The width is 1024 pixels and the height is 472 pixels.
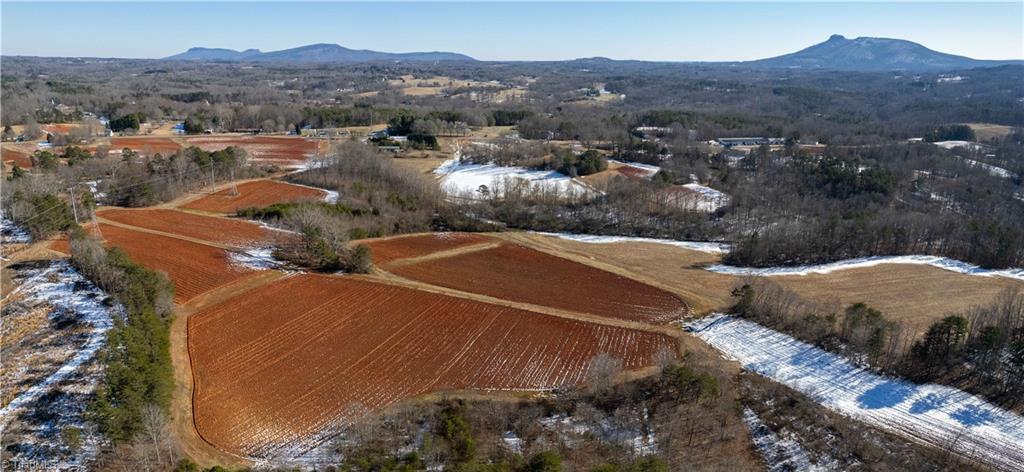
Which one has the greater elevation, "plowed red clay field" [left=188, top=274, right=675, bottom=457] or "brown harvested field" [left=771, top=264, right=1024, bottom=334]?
"brown harvested field" [left=771, top=264, right=1024, bottom=334]

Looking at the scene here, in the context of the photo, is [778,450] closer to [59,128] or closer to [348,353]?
[348,353]

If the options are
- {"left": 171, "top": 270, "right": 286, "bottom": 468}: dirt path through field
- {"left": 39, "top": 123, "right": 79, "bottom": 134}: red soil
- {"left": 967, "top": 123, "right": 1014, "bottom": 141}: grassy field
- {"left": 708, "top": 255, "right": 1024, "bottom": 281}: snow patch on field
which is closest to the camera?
{"left": 171, "top": 270, "right": 286, "bottom": 468}: dirt path through field

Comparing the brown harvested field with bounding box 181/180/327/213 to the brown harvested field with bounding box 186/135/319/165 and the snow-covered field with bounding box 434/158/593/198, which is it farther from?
the snow-covered field with bounding box 434/158/593/198

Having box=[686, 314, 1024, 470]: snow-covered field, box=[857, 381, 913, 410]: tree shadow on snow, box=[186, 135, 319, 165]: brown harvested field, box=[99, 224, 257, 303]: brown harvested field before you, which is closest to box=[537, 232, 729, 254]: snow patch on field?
box=[686, 314, 1024, 470]: snow-covered field

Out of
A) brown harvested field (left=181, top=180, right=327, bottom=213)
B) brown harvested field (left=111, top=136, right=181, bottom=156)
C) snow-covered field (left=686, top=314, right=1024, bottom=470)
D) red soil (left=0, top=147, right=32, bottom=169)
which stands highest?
brown harvested field (left=111, top=136, right=181, bottom=156)

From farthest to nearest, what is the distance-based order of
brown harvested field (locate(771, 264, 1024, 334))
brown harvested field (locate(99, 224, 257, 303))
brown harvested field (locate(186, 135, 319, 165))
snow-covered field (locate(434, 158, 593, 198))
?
brown harvested field (locate(186, 135, 319, 165)) → snow-covered field (locate(434, 158, 593, 198)) → brown harvested field (locate(99, 224, 257, 303)) → brown harvested field (locate(771, 264, 1024, 334))

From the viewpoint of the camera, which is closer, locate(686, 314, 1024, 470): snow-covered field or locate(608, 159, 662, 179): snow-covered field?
locate(686, 314, 1024, 470): snow-covered field

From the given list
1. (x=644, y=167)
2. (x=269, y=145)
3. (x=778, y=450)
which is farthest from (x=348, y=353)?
(x=269, y=145)
